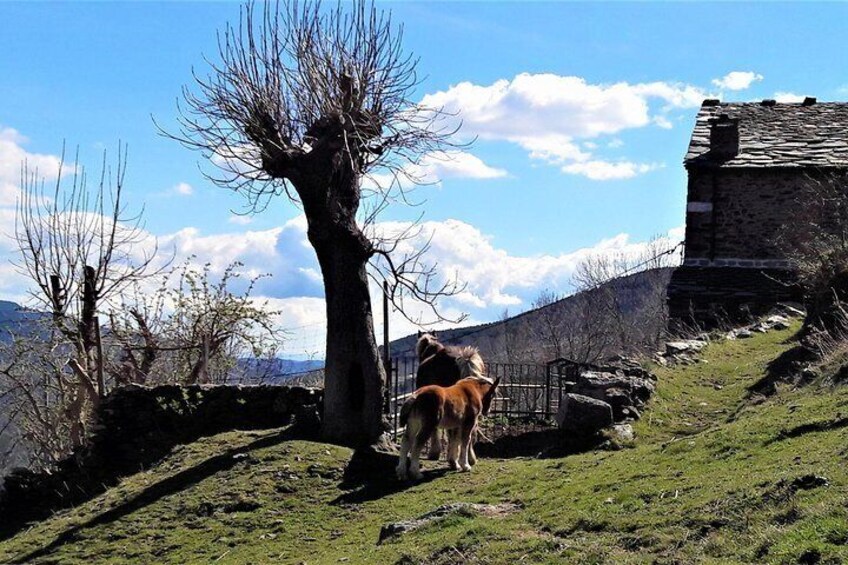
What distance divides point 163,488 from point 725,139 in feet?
72.0

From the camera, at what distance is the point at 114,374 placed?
24188 millimetres

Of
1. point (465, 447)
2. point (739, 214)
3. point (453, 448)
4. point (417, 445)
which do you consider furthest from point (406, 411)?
point (739, 214)

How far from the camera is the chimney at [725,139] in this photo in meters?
31.5

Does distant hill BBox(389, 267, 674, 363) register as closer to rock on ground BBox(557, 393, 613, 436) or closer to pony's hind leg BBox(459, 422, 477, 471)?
rock on ground BBox(557, 393, 613, 436)

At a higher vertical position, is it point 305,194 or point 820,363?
point 305,194

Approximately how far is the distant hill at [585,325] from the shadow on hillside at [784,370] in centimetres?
2214

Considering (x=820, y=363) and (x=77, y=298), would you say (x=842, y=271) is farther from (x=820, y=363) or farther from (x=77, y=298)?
(x=77, y=298)

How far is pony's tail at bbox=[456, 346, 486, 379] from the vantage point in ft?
55.4

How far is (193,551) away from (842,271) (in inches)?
487

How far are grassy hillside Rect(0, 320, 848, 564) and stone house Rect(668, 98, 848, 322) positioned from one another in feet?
31.1

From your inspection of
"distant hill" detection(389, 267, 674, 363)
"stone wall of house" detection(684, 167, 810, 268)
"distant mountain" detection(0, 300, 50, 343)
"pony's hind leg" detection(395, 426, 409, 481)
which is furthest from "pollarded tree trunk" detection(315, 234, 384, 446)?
"distant hill" detection(389, 267, 674, 363)

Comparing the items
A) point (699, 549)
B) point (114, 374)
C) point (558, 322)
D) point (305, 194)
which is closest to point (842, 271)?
point (305, 194)

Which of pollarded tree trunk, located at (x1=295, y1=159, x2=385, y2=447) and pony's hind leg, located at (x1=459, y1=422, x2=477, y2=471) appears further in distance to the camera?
pollarded tree trunk, located at (x1=295, y1=159, x2=385, y2=447)

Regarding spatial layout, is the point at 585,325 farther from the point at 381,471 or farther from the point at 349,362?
the point at 381,471
